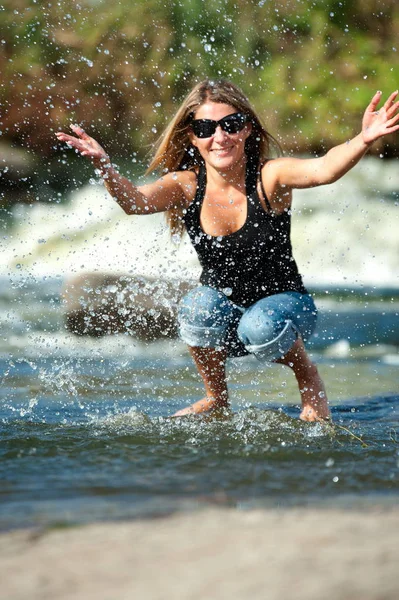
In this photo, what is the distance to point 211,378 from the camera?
4.28 meters

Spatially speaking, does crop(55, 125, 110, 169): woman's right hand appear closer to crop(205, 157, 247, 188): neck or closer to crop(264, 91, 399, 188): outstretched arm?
crop(205, 157, 247, 188): neck

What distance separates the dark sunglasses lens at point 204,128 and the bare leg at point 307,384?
98 centimetres

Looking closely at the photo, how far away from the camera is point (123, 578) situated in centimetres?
186

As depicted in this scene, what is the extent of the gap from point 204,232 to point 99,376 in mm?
1559

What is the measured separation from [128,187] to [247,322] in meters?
0.76

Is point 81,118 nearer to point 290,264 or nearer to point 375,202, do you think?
point 375,202

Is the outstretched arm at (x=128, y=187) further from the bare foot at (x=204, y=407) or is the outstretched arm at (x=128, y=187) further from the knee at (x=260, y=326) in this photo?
the bare foot at (x=204, y=407)

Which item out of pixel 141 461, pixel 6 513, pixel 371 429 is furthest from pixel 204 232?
pixel 6 513

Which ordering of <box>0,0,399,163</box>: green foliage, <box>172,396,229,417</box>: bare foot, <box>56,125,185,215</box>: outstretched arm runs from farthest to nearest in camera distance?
A: <box>0,0,399,163</box>: green foliage < <box>172,396,229,417</box>: bare foot < <box>56,125,185,215</box>: outstretched arm

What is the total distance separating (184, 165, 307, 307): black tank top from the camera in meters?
4.03

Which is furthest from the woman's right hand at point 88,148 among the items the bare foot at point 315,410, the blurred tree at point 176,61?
the blurred tree at point 176,61

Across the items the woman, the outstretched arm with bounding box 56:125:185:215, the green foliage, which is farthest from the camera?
the green foliage

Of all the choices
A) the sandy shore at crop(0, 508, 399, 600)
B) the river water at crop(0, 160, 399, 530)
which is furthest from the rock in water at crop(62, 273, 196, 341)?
the sandy shore at crop(0, 508, 399, 600)

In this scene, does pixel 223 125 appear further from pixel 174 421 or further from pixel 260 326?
pixel 174 421
